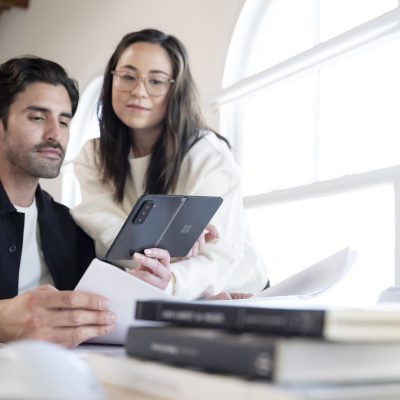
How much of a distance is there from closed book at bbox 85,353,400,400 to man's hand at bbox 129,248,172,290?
3.24 feet

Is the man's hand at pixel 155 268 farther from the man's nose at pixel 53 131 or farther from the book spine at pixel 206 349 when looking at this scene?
the book spine at pixel 206 349

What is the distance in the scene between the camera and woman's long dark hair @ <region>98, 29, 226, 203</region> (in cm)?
228

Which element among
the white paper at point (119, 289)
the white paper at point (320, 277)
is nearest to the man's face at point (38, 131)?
the white paper at point (320, 277)

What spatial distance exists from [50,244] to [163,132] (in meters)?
0.54

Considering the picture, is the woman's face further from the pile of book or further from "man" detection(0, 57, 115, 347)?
the pile of book

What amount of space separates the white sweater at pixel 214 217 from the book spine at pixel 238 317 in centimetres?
121

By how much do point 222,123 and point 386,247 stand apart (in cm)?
126

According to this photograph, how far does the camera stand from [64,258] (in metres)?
2.10

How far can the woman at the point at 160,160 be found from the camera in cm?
217

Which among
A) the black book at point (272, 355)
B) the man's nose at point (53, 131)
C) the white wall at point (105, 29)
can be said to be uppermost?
the white wall at point (105, 29)

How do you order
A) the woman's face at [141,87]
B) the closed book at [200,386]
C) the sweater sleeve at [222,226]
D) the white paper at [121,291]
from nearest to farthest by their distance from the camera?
the closed book at [200,386]
the white paper at [121,291]
the sweater sleeve at [222,226]
the woman's face at [141,87]

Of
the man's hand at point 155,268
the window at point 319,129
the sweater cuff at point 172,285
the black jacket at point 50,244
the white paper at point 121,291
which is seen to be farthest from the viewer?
the window at point 319,129

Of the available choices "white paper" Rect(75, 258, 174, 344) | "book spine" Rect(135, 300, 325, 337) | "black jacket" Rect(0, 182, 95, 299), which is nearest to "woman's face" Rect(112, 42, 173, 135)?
"black jacket" Rect(0, 182, 95, 299)

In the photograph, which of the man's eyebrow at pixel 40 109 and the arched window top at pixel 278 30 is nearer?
the man's eyebrow at pixel 40 109
